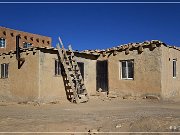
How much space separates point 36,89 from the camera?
15.6 m

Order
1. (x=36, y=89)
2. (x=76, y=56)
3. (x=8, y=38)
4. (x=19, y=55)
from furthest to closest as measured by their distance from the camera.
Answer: (x=8, y=38)
(x=76, y=56)
(x=19, y=55)
(x=36, y=89)

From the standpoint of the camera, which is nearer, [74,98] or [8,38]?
[74,98]

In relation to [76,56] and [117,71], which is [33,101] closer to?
[76,56]

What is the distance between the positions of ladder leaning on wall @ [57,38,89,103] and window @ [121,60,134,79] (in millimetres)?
3223

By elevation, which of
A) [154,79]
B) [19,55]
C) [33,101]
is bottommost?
[33,101]

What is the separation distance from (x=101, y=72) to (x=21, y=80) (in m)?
6.05

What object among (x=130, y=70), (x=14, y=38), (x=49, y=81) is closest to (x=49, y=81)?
(x=49, y=81)

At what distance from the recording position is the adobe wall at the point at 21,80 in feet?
51.9

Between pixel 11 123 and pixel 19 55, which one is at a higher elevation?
pixel 19 55

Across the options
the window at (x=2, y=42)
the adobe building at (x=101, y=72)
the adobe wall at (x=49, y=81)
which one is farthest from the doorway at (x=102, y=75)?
the window at (x=2, y=42)

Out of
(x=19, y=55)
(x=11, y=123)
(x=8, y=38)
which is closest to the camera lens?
(x=11, y=123)

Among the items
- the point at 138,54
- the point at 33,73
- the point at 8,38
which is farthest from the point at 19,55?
the point at 8,38

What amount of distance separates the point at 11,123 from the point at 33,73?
7.05 m

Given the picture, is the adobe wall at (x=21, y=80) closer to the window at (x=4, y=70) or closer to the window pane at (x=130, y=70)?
the window at (x=4, y=70)
